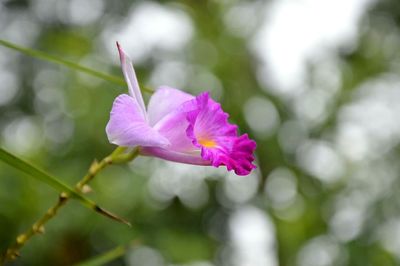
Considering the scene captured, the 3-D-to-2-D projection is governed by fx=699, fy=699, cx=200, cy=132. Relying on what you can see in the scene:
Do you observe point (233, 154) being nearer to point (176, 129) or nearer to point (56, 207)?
point (176, 129)

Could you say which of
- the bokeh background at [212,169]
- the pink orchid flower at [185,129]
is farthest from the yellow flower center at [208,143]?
the bokeh background at [212,169]

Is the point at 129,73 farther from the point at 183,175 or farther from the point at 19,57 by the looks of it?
the point at 19,57

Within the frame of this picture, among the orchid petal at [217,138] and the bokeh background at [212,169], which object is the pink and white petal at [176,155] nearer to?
the orchid petal at [217,138]

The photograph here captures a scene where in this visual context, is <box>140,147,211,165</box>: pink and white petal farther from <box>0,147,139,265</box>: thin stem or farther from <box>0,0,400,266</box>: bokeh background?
<box>0,0,400,266</box>: bokeh background

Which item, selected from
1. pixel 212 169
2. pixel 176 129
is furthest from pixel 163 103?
pixel 212 169

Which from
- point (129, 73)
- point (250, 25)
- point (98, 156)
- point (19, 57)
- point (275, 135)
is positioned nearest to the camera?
point (129, 73)

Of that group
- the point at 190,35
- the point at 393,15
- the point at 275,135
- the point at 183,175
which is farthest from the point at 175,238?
the point at 393,15
